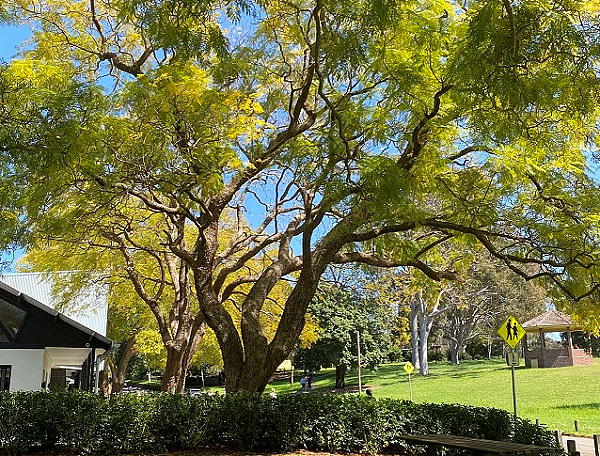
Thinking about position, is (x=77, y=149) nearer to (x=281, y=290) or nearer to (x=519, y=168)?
(x=519, y=168)

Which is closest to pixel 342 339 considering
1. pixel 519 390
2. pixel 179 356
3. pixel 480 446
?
pixel 519 390

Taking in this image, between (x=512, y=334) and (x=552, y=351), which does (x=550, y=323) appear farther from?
(x=512, y=334)

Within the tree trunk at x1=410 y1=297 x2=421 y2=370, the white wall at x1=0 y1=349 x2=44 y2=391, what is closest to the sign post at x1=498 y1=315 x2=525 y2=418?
the white wall at x1=0 y1=349 x2=44 y2=391

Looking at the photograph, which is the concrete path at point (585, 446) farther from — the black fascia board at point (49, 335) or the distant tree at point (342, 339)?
the distant tree at point (342, 339)

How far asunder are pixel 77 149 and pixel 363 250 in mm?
6705

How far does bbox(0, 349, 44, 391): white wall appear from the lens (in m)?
17.2

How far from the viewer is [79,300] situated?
72.3 ft

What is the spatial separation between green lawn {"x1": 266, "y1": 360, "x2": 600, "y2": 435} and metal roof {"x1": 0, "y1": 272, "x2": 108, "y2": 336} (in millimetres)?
15281

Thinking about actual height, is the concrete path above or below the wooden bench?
below

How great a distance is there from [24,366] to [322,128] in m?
11.5

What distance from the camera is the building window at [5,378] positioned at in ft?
56.3

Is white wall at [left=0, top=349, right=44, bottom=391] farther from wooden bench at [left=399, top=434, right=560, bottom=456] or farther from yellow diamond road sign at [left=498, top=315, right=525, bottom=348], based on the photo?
yellow diamond road sign at [left=498, top=315, right=525, bottom=348]

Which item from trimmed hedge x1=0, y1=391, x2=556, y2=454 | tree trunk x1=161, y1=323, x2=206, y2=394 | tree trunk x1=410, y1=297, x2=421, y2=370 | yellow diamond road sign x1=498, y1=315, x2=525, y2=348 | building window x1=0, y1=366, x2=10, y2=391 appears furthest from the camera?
tree trunk x1=410, y1=297, x2=421, y2=370

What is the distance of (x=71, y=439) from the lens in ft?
32.3
